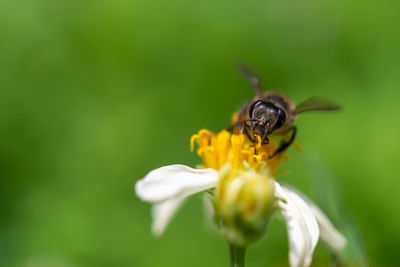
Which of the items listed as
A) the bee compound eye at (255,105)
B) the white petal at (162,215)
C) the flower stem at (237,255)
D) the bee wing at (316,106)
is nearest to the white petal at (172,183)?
the white petal at (162,215)

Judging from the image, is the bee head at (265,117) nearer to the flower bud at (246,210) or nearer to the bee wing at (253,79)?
the flower bud at (246,210)

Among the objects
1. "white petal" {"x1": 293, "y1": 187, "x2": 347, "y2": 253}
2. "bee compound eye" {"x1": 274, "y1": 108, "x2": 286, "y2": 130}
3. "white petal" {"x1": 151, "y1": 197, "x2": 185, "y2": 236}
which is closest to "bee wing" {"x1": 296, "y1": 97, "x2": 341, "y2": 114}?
"bee compound eye" {"x1": 274, "y1": 108, "x2": 286, "y2": 130}

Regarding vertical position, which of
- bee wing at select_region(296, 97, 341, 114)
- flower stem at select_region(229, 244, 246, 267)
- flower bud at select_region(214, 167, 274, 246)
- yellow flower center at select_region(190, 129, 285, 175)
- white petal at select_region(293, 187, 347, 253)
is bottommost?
flower stem at select_region(229, 244, 246, 267)

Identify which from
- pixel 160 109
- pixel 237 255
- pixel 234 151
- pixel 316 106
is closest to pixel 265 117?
pixel 234 151

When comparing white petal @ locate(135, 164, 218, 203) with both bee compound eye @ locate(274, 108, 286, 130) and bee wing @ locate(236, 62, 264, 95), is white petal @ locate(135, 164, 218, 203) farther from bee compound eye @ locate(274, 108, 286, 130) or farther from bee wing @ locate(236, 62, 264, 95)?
bee wing @ locate(236, 62, 264, 95)

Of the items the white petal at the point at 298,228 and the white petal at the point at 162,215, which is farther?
the white petal at the point at 162,215

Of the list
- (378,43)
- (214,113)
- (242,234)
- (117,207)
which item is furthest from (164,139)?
(242,234)

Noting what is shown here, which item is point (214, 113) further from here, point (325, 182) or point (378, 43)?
point (325, 182)
